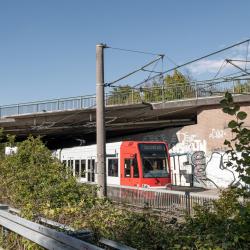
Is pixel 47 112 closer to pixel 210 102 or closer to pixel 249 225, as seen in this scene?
pixel 210 102

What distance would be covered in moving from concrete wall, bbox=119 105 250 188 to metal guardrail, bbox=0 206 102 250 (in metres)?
26.0

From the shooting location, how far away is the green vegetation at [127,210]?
407 centimetres

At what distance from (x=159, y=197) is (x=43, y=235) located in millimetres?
10235

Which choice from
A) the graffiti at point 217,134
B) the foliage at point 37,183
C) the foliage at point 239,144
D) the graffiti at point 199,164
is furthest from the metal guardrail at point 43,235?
the graffiti at point 199,164

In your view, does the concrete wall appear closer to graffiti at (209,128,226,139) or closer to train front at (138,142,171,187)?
graffiti at (209,128,226,139)

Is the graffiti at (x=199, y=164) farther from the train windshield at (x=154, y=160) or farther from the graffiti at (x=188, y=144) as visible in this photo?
the train windshield at (x=154, y=160)

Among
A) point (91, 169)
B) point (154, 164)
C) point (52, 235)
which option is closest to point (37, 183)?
point (52, 235)

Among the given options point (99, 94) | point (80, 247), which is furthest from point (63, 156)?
point (80, 247)

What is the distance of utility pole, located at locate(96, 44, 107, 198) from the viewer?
44.4ft

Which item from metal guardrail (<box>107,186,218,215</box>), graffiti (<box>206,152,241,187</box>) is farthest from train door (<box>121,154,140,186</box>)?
graffiti (<box>206,152,241,187</box>)

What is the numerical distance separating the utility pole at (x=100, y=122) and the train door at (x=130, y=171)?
892 centimetres

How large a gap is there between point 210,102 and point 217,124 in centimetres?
171

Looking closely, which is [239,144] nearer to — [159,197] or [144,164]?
[159,197]

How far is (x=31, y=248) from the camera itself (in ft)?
21.9
